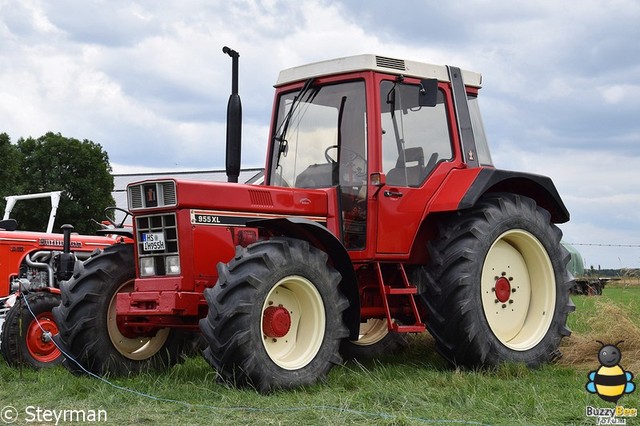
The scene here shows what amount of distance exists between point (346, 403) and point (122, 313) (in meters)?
2.12

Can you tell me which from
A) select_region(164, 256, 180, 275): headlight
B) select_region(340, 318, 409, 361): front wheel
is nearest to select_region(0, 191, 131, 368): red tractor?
select_region(164, 256, 180, 275): headlight

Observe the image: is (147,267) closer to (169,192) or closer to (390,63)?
(169,192)

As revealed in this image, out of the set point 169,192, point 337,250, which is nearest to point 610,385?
point 337,250

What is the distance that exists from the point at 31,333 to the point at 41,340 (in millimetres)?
130

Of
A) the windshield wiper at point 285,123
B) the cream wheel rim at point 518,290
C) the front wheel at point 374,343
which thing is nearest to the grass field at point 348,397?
the cream wheel rim at point 518,290

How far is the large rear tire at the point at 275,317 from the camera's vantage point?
19.4 feet

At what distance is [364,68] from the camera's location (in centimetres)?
738

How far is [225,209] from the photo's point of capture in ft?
22.4

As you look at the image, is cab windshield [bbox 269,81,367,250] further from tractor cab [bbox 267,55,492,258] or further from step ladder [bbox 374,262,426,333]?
step ladder [bbox 374,262,426,333]

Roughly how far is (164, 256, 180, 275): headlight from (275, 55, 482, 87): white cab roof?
2.13 metres

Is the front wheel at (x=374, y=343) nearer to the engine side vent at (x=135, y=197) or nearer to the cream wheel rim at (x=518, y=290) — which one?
the cream wheel rim at (x=518, y=290)

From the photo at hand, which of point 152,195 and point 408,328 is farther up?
point 152,195

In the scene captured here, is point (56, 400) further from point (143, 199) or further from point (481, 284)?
point (481, 284)

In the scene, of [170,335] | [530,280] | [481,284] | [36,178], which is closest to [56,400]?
[170,335]
